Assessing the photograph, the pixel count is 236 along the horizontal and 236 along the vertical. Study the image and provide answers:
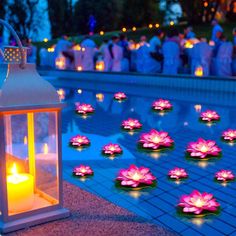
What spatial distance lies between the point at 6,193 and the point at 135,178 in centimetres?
124

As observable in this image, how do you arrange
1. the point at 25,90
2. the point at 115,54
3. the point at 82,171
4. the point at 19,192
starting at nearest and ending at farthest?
1. the point at 25,90
2. the point at 19,192
3. the point at 82,171
4. the point at 115,54

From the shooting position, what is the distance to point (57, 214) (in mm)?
2262

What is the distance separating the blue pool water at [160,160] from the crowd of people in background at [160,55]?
285 cm

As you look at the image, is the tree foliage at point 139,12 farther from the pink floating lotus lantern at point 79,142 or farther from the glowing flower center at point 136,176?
the glowing flower center at point 136,176

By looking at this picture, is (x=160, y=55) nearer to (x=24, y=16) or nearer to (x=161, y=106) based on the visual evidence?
(x=161, y=106)

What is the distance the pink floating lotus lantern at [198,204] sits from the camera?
2.54m

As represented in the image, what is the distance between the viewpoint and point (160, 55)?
38.8 ft

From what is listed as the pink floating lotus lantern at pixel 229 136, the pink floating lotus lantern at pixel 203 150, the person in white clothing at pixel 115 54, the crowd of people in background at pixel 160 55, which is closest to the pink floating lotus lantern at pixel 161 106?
the pink floating lotus lantern at pixel 229 136

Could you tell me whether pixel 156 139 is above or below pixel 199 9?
below

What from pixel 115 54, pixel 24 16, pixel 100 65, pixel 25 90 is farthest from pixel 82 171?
pixel 24 16

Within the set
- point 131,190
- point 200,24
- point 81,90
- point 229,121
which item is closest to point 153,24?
point 200,24

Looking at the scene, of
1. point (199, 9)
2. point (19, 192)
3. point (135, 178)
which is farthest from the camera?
point (199, 9)

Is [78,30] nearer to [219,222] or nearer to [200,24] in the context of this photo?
[200,24]

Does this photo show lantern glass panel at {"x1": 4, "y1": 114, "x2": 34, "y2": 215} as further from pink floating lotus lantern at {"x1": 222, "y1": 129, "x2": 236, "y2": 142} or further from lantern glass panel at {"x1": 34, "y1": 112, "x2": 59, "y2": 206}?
pink floating lotus lantern at {"x1": 222, "y1": 129, "x2": 236, "y2": 142}
